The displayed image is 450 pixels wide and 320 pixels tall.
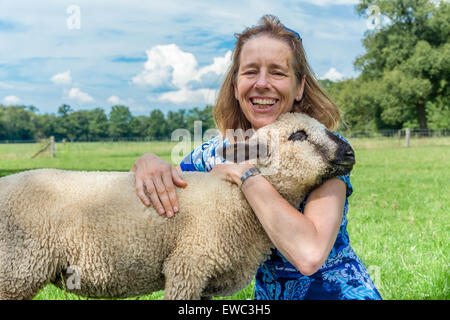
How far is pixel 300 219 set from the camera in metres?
1.97

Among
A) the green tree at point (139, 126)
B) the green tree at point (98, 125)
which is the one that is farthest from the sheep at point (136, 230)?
the green tree at point (98, 125)

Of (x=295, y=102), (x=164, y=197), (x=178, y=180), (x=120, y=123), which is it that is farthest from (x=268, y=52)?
(x=120, y=123)

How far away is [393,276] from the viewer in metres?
3.74

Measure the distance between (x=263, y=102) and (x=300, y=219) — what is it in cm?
75

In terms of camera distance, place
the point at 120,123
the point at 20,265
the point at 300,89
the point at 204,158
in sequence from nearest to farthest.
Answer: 1. the point at 20,265
2. the point at 300,89
3. the point at 204,158
4. the point at 120,123

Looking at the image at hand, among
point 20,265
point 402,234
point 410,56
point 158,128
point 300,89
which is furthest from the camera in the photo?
point 410,56

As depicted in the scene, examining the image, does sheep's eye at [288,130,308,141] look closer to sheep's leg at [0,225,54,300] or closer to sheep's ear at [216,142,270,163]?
sheep's ear at [216,142,270,163]

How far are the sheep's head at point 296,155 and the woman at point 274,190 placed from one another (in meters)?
0.07

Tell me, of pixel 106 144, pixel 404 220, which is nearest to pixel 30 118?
pixel 106 144

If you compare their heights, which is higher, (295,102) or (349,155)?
(295,102)

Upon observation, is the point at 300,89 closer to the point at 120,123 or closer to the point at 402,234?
the point at 402,234

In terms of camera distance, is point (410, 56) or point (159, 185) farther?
point (410, 56)
